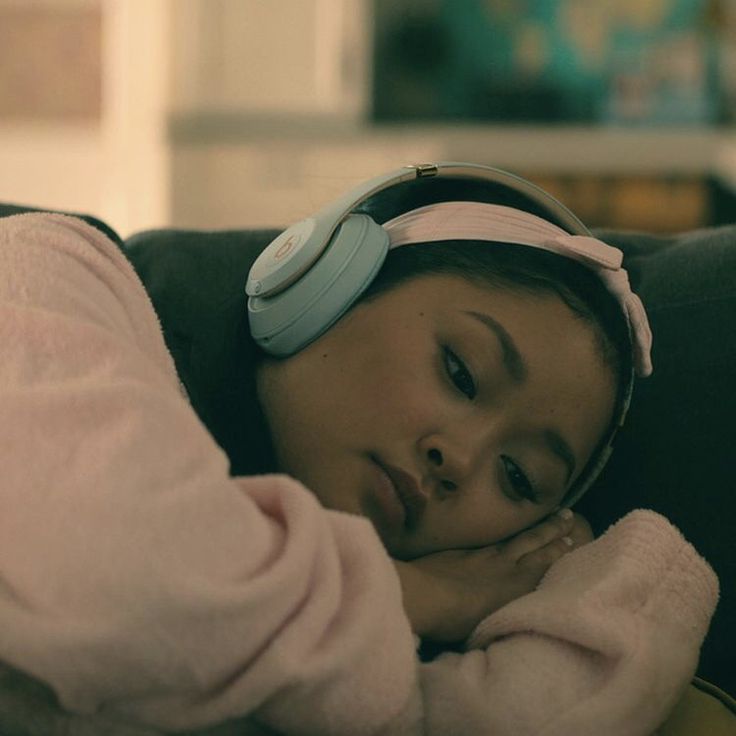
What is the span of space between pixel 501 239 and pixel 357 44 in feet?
10.9

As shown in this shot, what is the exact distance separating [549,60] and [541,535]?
12.3 feet

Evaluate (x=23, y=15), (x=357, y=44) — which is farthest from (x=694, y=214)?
(x=23, y=15)

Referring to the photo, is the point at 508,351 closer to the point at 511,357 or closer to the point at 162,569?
the point at 511,357

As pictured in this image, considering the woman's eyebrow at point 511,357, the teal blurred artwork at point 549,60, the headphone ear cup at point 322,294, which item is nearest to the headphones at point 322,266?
the headphone ear cup at point 322,294

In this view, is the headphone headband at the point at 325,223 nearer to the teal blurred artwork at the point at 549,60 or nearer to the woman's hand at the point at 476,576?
the woman's hand at the point at 476,576

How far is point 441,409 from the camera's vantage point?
34.7 inches

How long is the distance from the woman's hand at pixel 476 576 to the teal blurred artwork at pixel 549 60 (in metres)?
3.57

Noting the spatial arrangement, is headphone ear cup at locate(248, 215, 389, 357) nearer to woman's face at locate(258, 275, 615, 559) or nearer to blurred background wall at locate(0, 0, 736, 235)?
woman's face at locate(258, 275, 615, 559)

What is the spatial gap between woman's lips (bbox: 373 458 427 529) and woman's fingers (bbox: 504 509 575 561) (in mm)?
110

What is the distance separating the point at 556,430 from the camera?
92 cm

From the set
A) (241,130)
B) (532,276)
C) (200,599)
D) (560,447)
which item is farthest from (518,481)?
(241,130)

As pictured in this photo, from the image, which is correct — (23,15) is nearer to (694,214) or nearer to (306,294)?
(694,214)

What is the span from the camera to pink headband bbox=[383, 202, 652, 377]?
94cm

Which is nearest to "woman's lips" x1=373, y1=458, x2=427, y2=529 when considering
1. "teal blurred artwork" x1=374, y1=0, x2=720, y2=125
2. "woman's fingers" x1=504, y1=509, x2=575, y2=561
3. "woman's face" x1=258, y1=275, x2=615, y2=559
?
"woman's face" x1=258, y1=275, x2=615, y2=559
